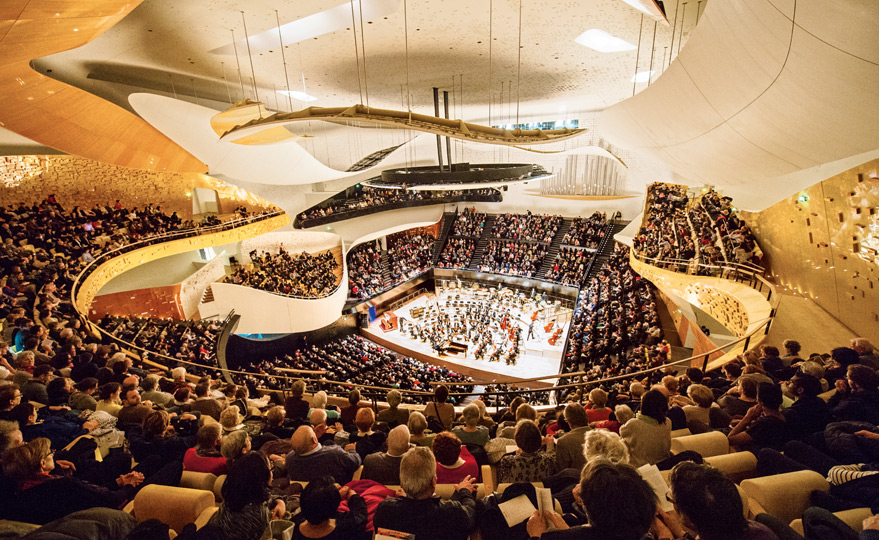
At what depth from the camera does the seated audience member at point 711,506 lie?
138 cm

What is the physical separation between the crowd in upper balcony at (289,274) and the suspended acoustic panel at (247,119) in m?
8.31

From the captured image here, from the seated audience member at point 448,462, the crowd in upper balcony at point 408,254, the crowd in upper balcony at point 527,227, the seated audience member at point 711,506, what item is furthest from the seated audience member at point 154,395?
the crowd in upper balcony at point 527,227

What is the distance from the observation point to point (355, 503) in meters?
2.03

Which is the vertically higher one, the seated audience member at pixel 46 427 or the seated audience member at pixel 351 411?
the seated audience member at pixel 46 427

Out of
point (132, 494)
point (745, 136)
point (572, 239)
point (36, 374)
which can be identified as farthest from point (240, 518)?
point (572, 239)

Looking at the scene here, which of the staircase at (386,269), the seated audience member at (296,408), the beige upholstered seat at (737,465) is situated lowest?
the staircase at (386,269)

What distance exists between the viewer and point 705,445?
2.66m

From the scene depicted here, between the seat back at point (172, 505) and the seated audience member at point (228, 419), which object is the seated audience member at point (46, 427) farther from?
the seat back at point (172, 505)

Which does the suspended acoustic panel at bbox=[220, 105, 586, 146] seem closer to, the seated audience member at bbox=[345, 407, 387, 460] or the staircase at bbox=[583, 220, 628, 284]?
the seated audience member at bbox=[345, 407, 387, 460]

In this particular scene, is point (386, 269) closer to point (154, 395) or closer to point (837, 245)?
point (154, 395)

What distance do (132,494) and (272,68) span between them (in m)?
9.19

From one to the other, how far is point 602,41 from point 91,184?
15784 millimetres

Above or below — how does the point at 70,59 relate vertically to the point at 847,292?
above

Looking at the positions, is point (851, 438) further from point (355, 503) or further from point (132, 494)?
point (132, 494)
